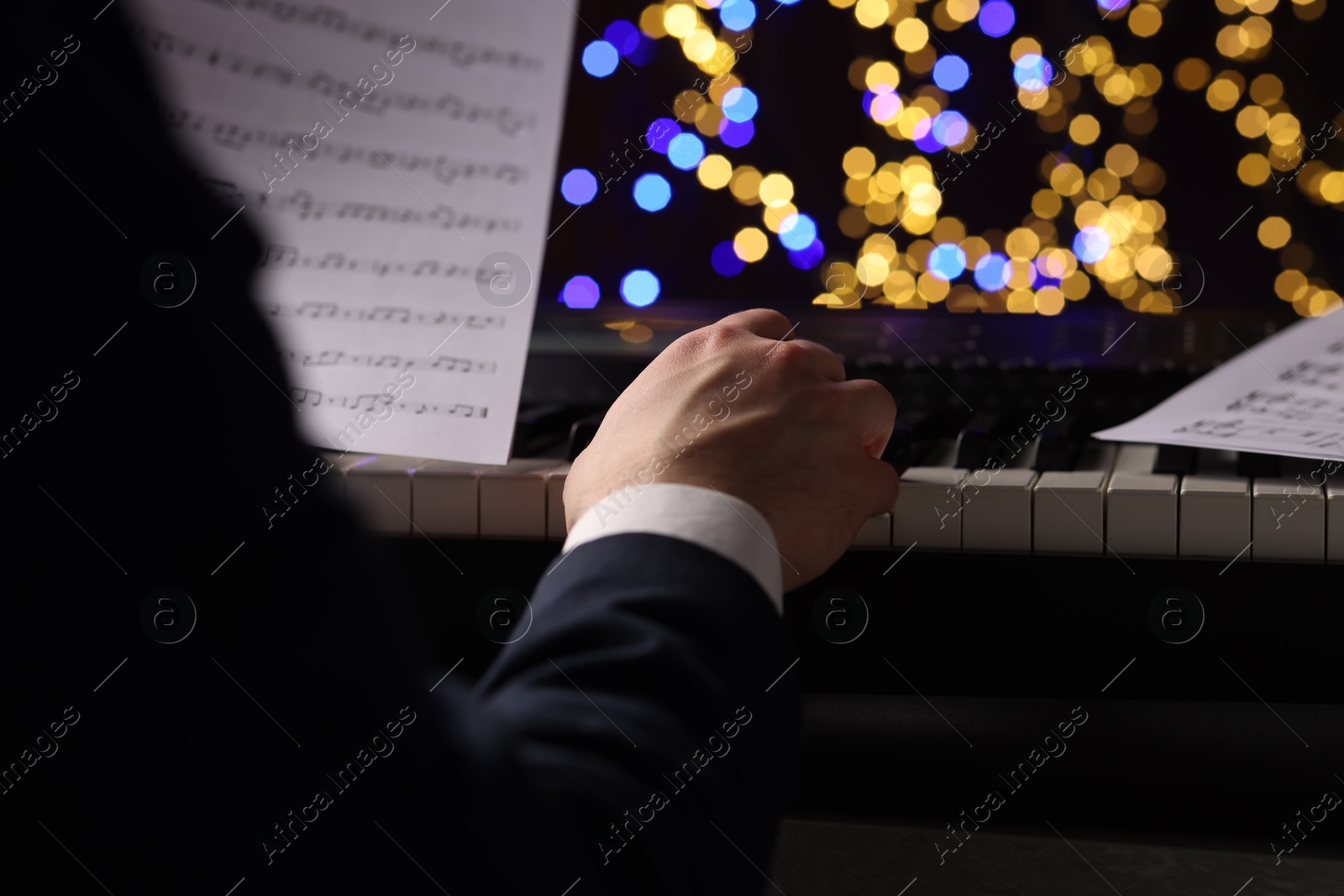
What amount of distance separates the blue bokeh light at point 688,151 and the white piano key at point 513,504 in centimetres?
60

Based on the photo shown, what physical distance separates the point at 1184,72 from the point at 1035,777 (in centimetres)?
83

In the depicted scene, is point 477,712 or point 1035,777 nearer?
point 477,712

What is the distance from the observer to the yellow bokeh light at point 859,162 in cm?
121

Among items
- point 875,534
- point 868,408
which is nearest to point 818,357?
point 868,408

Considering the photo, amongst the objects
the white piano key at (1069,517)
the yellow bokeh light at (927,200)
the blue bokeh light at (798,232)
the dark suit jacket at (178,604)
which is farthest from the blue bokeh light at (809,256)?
the dark suit jacket at (178,604)

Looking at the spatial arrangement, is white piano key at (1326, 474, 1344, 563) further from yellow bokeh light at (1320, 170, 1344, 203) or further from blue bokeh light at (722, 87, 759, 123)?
blue bokeh light at (722, 87, 759, 123)

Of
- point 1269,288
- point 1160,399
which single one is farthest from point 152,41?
point 1269,288

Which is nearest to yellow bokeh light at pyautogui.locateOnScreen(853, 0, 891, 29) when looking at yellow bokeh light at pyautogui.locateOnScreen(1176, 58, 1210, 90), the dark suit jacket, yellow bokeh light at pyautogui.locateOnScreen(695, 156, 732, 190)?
yellow bokeh light at pyautogui.locateOnScreen(695, 156, 732, 190)

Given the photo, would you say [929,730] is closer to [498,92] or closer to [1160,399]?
[1160,399]

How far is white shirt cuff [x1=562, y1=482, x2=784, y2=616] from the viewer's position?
468mm

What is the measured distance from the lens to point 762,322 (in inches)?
30.2

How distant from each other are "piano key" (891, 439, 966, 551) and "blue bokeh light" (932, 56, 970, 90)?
624 millimetres

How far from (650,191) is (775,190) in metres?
0.16

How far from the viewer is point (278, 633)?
0.29 metres
